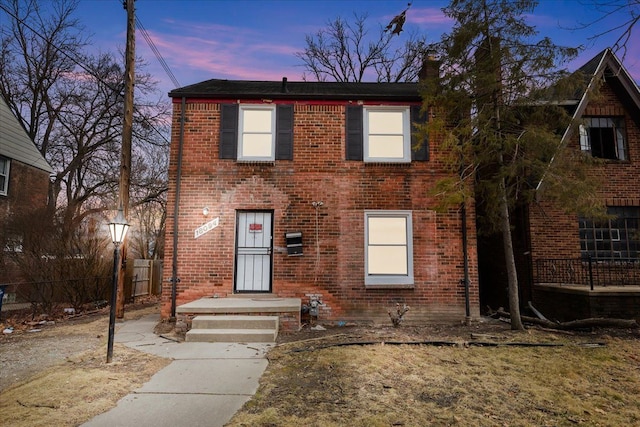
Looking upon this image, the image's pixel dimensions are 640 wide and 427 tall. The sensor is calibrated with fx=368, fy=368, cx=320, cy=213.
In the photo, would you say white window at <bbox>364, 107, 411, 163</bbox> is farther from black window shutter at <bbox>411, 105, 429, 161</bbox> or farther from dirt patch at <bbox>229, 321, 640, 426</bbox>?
dirt patch at <bbox>229, 321, 640, 426</bbox>

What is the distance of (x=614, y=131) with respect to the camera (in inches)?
431

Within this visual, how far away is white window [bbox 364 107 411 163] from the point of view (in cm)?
907

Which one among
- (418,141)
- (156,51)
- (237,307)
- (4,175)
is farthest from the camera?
(4,175)

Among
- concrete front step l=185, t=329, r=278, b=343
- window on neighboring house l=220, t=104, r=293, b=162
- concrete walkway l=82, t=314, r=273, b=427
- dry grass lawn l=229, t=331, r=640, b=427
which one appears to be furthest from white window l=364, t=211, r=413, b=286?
concrete walkway l=82, t=314, r=273, b=427

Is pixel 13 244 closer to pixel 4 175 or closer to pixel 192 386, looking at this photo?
pixel 4 175

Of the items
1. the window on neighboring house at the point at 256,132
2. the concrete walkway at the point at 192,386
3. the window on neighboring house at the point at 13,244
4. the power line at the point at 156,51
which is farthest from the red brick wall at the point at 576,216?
the window on neighboring house at the point at 13,244

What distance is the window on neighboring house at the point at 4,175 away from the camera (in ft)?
48.8

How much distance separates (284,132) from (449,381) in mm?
6527

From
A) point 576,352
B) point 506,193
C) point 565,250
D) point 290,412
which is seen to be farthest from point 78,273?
point 565,250

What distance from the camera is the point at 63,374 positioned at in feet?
15.3

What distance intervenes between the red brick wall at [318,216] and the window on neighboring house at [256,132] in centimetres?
19

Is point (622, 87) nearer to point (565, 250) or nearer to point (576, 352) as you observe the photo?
point (565, 250)

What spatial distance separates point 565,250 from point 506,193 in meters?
4.36

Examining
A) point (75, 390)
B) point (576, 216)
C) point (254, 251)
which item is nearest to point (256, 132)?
point (254, 251)
